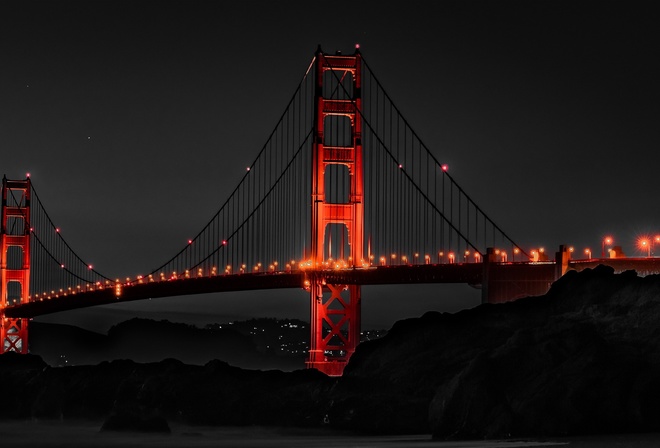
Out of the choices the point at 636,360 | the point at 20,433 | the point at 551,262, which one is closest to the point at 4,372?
the point at 20,433

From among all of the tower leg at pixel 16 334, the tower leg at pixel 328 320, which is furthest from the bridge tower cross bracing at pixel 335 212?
the tower leg at pixel 16 334

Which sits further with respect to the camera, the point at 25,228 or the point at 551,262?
the point at 25,228

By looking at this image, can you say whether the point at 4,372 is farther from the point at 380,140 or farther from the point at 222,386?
the point at 380,140

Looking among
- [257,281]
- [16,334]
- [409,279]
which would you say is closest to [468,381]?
[409,279]

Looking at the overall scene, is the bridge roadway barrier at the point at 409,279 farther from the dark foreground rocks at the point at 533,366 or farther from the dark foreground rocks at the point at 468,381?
the dark foreground rocks at the point at 468,381

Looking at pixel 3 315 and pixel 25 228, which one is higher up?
pixel 25 228

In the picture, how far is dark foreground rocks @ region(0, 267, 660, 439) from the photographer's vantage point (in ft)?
82.0

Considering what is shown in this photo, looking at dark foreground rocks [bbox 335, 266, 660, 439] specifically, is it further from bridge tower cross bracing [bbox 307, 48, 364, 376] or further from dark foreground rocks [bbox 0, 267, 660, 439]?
bridge tower cross bracing [bbox 307, 48, 364, 376]

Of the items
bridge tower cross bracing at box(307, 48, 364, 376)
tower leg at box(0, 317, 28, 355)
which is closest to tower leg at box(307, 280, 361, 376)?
bridge tower cross bracing at box(307, 48, 364, 376)

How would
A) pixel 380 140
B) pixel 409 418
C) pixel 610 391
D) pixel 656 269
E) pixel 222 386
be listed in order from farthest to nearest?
pixel 380 140
pixel 656 269
pixel 222 386
pixel 409 418
pixel 610 391

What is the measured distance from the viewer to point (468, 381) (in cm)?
2581

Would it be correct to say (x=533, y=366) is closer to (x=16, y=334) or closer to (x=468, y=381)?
(x=468, y=381)

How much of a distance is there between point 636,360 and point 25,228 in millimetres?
91272

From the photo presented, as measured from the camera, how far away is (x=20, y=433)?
37.5 m
